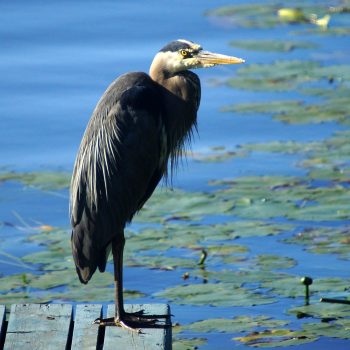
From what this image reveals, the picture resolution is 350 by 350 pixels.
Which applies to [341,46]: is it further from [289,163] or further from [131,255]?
[131,255]

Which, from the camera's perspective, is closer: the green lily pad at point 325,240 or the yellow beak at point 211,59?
the yellow beak at point 211,59

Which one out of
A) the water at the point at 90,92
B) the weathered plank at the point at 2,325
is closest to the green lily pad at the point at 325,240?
the water at the point at 90,92

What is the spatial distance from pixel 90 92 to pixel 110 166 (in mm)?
3968

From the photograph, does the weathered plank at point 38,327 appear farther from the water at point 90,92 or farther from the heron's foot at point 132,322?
the water at point 90,92

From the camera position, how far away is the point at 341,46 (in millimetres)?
10109

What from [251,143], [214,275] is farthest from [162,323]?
[251,143]

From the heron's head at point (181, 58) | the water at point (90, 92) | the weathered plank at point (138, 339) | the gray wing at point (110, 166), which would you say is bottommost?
the weathered plank at point (138, 339)

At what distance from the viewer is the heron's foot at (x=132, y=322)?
458 centimetres

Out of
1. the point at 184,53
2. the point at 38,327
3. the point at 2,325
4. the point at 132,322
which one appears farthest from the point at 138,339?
the point at 184,53

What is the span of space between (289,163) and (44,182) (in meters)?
1.50

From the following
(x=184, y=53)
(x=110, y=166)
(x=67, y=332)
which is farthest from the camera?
(x=184, y=53)

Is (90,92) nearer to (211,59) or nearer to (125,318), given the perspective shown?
(211,59)

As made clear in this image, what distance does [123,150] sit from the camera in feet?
16.4

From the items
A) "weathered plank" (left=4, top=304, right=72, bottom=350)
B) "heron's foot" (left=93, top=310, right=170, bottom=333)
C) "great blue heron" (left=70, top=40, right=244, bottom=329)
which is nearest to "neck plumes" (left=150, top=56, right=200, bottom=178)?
"great blue heron" (left=70, top=40, right=244, bottom=329)
